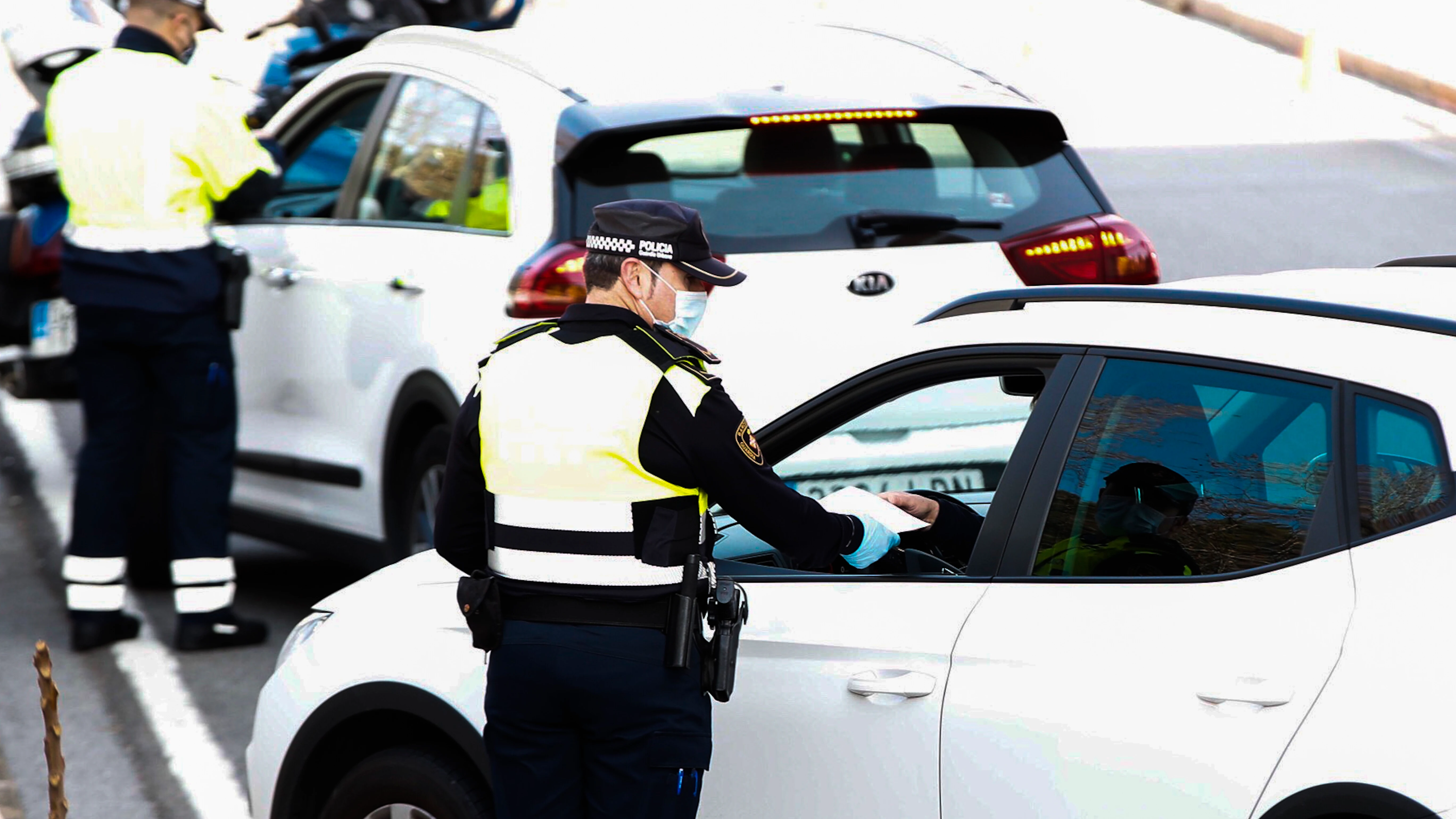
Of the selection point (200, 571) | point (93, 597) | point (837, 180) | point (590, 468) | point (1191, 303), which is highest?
point (1191, 303)

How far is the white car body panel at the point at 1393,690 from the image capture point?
2365 mm

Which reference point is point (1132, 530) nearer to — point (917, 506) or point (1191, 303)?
point (1191, 303)

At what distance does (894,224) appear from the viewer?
529 centimetres

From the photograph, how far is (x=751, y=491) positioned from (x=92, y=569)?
13.0ft

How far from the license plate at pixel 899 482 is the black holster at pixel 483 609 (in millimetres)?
1163

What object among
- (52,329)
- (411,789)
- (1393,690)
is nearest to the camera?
(1393,690)

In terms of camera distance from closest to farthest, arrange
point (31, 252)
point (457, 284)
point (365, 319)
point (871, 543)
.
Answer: point (871, 543), point (457, 284), point (365, 319), point (31, 252)

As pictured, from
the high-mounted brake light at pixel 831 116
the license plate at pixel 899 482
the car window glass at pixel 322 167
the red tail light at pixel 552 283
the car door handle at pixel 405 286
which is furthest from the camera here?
the car window glass at pixel 322 167

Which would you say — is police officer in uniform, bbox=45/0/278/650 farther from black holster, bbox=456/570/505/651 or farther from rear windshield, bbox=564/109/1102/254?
black holster, bbox=456/570/505/651

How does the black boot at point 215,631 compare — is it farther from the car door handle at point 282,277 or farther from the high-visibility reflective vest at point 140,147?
the high-visibility reflective vest at point 140,147

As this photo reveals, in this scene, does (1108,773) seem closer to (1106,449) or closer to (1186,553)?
(1186,553)

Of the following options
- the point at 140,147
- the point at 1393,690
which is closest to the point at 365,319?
the point at 140,147

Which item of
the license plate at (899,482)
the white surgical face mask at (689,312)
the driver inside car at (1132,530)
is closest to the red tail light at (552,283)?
the license plate at (899,482)

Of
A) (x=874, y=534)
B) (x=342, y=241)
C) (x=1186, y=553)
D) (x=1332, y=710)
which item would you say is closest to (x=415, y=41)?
(x=342, y=241)
